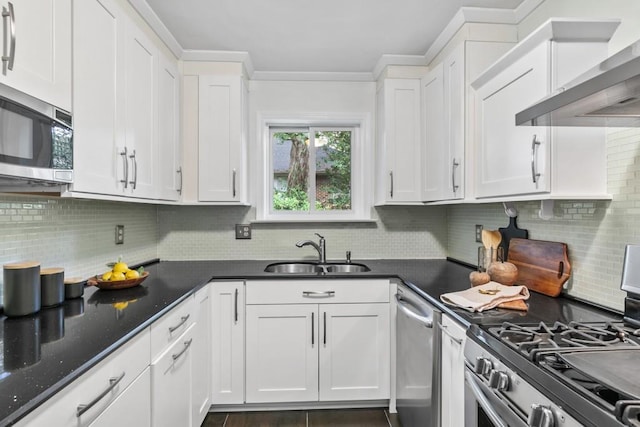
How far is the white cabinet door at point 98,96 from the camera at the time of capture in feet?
4.37

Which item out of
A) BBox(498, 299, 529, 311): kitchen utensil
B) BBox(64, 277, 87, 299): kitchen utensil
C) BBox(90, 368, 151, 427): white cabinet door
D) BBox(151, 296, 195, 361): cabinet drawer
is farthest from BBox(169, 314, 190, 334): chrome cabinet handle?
BBox(498, 299, 529, 311): kitchen utensil

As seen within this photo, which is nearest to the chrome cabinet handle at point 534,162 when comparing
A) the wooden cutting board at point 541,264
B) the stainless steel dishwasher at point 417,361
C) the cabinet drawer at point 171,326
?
the wooden cutting board at point 541,264

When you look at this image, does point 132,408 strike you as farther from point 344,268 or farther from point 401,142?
point 401,142

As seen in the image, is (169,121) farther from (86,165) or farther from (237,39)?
(86,165)

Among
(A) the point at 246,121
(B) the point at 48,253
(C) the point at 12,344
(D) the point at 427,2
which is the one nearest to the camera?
(C) the point at 12,344

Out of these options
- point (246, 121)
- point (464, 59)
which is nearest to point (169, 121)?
point (246, 121)

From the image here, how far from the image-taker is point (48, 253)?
162cm

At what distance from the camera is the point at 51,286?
4.70 ft

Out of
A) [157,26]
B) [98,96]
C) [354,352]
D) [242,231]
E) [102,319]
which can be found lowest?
[354,352]

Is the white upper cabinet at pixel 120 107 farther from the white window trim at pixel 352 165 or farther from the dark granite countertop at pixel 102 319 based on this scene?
the white window trim at pixel 352 165

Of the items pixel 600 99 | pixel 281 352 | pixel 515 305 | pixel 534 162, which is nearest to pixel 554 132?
pixel 534 162

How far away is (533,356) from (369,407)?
1.69 m

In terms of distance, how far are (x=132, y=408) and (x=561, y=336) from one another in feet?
4.52

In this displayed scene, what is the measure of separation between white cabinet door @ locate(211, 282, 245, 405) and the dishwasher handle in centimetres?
96
